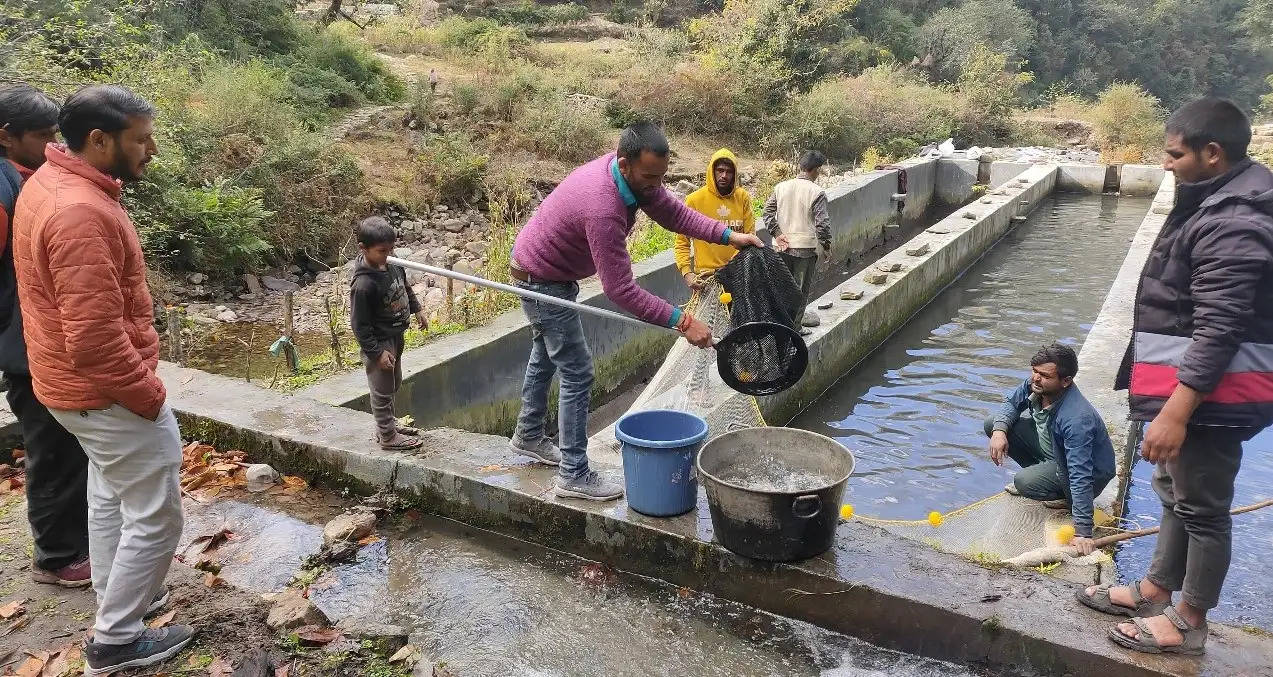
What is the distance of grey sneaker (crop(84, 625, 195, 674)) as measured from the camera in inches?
117

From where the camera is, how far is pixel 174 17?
1568 centimetres

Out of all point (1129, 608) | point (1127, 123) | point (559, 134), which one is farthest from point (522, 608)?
point (1127, 123)

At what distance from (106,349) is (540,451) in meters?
2.25

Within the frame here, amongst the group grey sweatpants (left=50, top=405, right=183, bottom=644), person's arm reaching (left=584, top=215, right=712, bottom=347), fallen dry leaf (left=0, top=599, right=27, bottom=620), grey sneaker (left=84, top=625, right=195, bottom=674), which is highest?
person's arm reaching (left=584, top=215, right=712, bottom=347)

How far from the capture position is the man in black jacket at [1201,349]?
108 inches

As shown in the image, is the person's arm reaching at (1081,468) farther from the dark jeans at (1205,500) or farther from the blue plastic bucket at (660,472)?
the blue plastic bucket at (660,472)

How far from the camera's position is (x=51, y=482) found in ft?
11.4

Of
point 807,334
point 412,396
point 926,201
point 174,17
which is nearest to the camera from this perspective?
point 412,396

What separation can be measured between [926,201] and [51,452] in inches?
780

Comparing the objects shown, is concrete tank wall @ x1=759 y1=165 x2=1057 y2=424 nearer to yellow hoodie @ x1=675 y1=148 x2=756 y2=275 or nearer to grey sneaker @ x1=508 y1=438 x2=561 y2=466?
yellow hoodie @ x1=675 y1=148 x2=756 y2=275

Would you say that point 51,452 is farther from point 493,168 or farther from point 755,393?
point 493,168

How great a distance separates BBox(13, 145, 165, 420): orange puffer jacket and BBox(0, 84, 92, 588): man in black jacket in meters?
0.60

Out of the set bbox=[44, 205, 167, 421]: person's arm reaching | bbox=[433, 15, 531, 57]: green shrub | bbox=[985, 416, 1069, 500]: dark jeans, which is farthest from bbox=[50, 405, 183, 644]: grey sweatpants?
bbox=[433, 15, 531, 57]: green shrub

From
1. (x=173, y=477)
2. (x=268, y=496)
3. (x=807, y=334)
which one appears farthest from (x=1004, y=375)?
(x=173, y=477)
